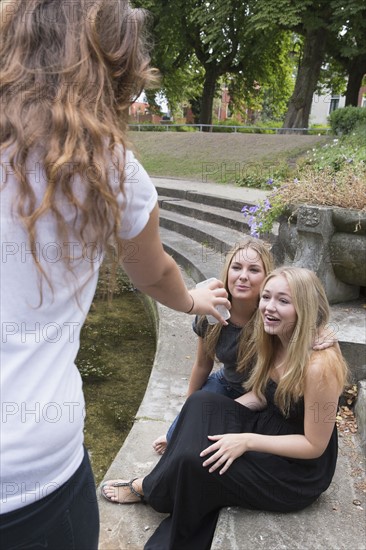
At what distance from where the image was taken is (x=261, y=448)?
1.89 meters

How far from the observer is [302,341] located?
1885 mm

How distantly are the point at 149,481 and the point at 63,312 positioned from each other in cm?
144

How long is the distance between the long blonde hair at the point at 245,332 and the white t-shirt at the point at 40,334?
146 cm

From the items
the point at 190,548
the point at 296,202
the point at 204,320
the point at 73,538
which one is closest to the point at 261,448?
the point at 190,548

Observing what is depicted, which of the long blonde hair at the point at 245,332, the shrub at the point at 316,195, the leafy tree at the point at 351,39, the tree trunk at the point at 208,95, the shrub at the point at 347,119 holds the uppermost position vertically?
the leafy tree at the point at 351,39

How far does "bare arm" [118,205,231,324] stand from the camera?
93 centimetres

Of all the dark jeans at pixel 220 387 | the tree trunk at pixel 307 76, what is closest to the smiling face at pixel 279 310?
the dark jeans at pixel 220 387

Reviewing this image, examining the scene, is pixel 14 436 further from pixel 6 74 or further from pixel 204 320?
pixel 204 320

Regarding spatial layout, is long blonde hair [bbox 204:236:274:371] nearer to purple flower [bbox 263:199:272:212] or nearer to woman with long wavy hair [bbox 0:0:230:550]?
purple flower [bbox 263:199:272:212]

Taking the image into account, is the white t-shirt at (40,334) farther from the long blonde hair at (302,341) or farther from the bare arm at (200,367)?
the bare arm at (200,367)

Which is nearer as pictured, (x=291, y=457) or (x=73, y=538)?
(x=73, y=538)

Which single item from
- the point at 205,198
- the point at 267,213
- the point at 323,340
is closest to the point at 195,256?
the point at 267,213

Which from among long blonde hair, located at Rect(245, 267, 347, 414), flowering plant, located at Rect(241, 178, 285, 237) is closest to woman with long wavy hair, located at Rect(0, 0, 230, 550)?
long blonde hair, located at Rect(245, 267, 347, 414)

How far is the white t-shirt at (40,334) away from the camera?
76 cm
